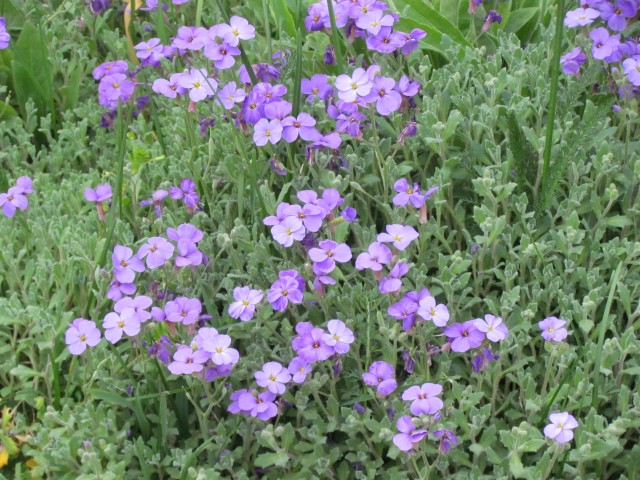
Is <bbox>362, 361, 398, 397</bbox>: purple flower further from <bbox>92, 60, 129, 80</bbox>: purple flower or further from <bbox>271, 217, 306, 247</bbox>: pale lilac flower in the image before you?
<bbox>92, 60, 129, 80</bbox>: purple flower

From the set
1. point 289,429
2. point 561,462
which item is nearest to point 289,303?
point 289,429

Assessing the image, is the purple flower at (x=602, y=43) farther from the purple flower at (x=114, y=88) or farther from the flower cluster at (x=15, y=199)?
the flower cluster at (x=15, y=199)

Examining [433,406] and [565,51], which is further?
[565,51]

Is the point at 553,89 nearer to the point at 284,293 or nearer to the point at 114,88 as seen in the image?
the point at 284,293

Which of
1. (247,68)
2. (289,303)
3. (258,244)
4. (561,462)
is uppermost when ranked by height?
(247,68)

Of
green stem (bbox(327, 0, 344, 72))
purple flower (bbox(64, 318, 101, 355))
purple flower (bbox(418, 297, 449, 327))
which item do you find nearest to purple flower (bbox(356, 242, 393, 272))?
purple flower (bbox(418, 297, 449, 327))

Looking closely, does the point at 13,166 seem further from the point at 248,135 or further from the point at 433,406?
the point at 433,406
